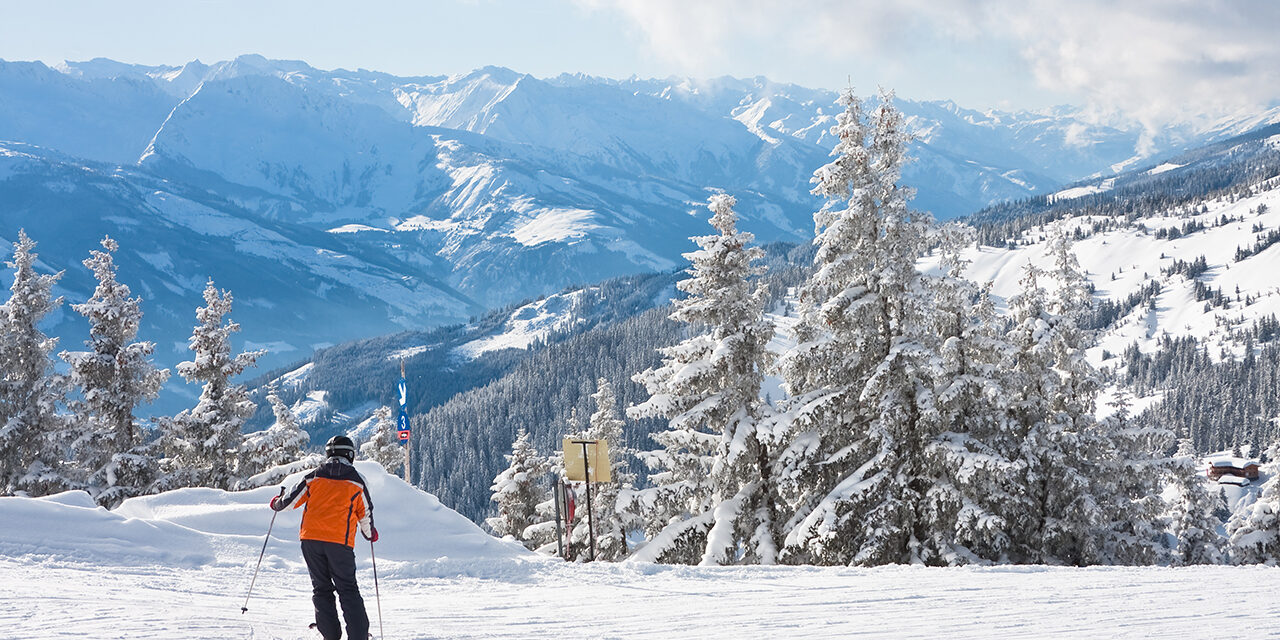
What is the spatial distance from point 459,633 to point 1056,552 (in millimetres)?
15316

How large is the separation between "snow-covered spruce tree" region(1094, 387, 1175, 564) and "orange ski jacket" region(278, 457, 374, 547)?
59.5ft

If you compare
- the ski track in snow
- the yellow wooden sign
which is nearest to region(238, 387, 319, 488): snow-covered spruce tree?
the yellow wooden sign

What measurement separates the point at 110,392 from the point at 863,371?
2388 centimetres

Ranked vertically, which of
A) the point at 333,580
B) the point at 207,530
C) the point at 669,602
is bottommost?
the point at 669,602

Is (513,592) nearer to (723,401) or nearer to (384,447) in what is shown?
(723,401)

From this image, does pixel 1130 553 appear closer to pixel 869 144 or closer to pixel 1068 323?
pixel 1068 323

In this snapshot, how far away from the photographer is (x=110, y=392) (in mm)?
27031

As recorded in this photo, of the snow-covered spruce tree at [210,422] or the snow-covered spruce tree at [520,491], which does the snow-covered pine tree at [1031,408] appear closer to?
the snow-covered spruce tree at [520,491]

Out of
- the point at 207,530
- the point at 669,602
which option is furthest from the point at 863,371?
the point at 207,530

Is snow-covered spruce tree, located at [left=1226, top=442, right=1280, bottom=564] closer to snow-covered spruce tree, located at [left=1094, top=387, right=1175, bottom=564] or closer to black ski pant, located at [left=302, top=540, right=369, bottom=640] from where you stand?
snow-covered spruce tree, located at [left=1094, top=387, right=1175, bottom=564]

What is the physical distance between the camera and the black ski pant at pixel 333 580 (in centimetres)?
848

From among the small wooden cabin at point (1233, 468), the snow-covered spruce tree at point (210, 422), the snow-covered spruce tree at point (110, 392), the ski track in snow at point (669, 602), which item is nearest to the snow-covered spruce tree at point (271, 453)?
the snow-covered spruce tree at point (210, 422)

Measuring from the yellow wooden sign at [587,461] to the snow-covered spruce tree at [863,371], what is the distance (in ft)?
13.6

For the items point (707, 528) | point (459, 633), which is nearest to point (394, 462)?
point (707, 528)
